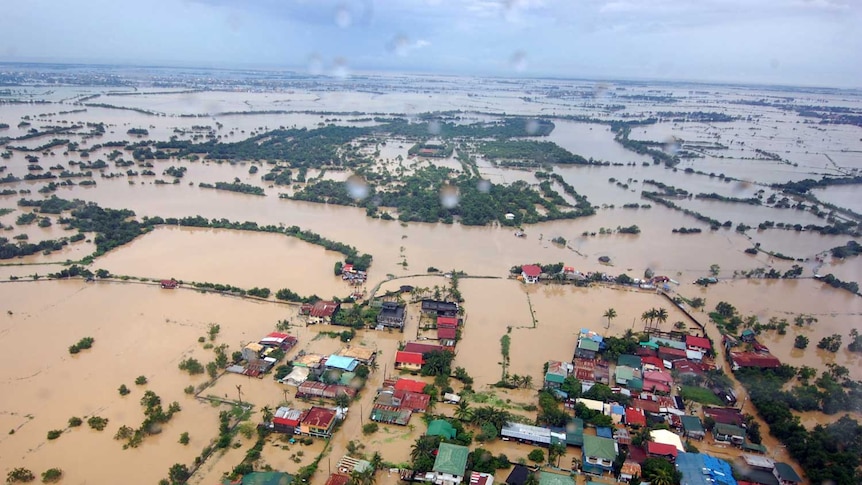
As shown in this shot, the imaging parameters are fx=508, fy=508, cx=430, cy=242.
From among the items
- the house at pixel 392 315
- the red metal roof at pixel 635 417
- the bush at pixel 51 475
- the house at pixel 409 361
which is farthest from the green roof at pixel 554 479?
the bush at pixel 51 475

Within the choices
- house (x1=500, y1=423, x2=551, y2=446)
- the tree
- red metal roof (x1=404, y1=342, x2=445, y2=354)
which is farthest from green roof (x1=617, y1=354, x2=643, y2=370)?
red metal roof (x1=404, y1=342, x2=445, y2=354)

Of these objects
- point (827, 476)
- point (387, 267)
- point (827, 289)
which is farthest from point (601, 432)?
point (827, 289)

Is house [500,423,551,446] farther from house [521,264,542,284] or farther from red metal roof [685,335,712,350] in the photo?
house [521,264,542,284]

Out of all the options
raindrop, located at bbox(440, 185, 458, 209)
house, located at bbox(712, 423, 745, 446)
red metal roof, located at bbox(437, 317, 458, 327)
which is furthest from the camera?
raindrop, located at bbox(440, 185, 458, 209)

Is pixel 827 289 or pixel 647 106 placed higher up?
pixel 647 106

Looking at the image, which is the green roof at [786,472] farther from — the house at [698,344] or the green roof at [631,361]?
the house at [698,344]

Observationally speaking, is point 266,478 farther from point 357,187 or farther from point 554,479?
point 357,187

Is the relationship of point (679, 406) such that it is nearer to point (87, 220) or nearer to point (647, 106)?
point (87, 220)

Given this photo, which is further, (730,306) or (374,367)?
(730,306)
